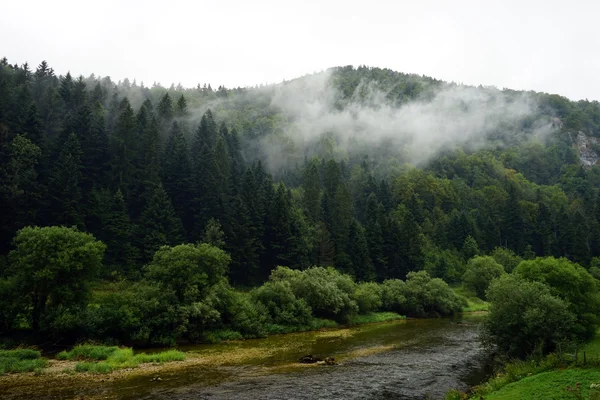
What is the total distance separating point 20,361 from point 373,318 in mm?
58216

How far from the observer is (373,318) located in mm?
76000

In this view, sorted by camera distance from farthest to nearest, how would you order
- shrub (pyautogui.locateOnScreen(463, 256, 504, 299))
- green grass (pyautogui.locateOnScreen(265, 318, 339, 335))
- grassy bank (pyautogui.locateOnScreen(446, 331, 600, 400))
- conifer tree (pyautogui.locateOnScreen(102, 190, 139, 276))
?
shrub (pyautogui.locateOnScreen(463, 256, 504, 299))
conifer tree (pyautogui.locateOnScreen(102, 190, 139, 276))
green grass (pyautogui.locateOnScreen(265, 318, 339, 335))
grassy bank (pyautogui.locateOnScreen(446, 331, 600, 400))

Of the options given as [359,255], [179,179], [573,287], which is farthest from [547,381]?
[179,179]

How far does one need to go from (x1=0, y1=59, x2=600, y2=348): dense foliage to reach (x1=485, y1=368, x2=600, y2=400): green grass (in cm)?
1326

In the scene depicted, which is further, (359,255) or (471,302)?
(359,255)

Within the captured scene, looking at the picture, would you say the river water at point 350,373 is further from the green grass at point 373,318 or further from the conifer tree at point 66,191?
the conifer tree at point 66,191

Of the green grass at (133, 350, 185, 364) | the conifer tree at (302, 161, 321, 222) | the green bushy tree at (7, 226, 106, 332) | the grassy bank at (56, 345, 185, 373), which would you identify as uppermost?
the conifer tree at (302, 161, 321, 222)

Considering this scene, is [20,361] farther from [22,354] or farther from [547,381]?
[547,381]

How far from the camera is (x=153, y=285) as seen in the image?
5072 centimetres

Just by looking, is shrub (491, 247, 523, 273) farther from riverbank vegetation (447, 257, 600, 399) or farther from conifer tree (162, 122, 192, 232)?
conifer tree (162, 122, 192, 232)

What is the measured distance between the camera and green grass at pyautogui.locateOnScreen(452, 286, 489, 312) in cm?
9694

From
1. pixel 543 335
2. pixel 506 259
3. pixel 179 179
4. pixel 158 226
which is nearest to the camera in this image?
pixel 543 335

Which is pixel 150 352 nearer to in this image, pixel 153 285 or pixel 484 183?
pixel 153 285

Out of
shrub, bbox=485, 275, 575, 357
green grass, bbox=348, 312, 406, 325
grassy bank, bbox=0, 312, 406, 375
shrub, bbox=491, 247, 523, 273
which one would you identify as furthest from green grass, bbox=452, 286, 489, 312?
grassy bank, bbox=0, 312, 406, 375
